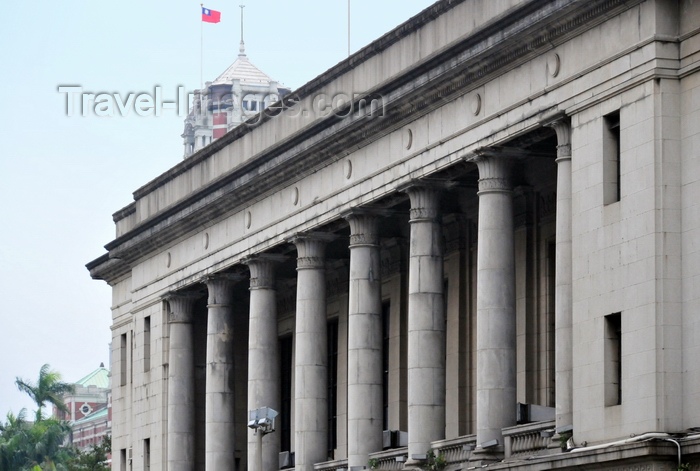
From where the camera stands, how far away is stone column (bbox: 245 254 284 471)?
218ft

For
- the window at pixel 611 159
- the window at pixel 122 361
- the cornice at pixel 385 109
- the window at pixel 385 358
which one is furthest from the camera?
the window at pixel 122 361

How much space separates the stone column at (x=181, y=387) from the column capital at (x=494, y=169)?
82.4 ft

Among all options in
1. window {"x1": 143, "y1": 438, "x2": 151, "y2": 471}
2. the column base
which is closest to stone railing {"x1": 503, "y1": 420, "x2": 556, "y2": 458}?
the column base

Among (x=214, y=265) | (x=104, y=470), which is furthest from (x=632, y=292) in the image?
(x=104, y=470)

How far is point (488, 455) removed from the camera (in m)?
50.1

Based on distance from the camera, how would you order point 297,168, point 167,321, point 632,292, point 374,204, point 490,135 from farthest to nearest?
point 167,321 < point 297,168 < point 374,204 < point 490,135 < point 632,292

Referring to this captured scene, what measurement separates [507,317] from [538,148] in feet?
14.7

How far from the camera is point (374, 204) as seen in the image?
58.3 m

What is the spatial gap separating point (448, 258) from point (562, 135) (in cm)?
1440

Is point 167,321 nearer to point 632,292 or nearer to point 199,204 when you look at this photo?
point 199,204

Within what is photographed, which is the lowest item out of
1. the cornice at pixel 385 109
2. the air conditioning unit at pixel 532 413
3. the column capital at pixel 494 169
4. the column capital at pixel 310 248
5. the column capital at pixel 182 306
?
the air conditioning unit at pixel 532 413

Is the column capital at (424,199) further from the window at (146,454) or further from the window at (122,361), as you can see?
the window at (122,361)

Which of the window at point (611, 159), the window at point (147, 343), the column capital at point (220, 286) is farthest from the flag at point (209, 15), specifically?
the window at point (611, 159)

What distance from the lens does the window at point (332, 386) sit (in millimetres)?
69625
